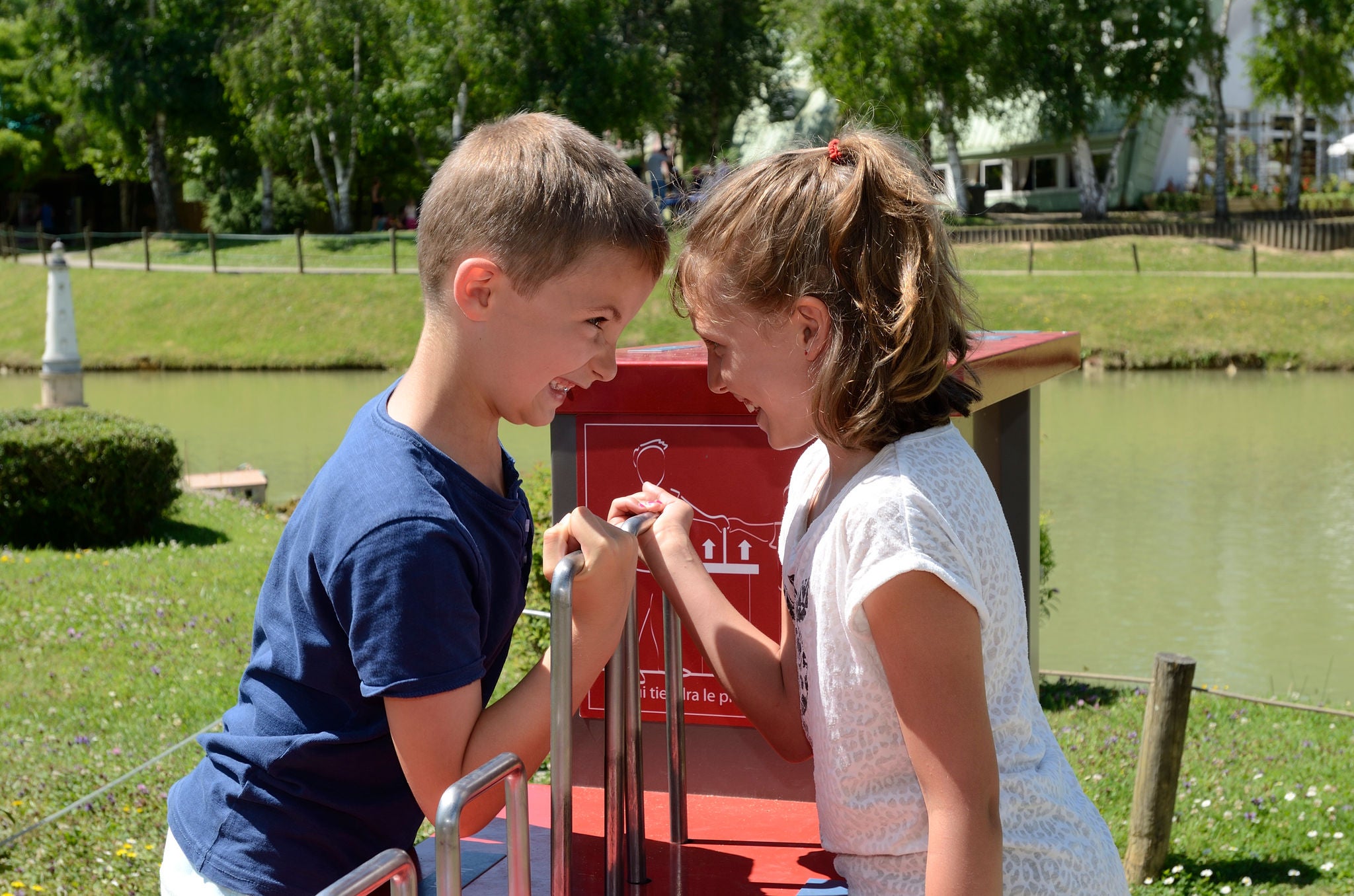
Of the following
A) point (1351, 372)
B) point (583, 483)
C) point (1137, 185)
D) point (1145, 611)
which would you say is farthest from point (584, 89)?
point (583, 483)

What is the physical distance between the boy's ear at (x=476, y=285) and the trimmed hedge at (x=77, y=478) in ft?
25.7

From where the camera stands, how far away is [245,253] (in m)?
29.5

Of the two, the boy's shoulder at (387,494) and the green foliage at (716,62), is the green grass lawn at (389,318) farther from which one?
the boy's shoulder at (387,494)

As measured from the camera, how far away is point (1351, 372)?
59.2 ft

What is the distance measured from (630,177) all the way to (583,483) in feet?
2.66

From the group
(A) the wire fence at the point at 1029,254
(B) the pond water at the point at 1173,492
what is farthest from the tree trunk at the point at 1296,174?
(B) the pond water at the point at 1173,492

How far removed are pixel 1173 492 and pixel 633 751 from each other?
9.75 meters

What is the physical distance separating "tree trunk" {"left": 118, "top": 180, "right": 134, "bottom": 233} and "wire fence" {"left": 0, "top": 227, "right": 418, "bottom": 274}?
28.2 feet

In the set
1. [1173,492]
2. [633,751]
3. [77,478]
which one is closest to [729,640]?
[633,751]

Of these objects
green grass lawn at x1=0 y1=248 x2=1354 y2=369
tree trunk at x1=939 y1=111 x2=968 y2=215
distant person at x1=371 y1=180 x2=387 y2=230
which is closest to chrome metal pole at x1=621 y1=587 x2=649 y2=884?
green grass lawn at x1=0 y1=248 x2=1354 y2=369

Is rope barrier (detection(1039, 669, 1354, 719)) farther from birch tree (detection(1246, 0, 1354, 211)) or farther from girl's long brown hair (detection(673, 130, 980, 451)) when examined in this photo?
birch tree (detection(1246, 0, 1354, 211))

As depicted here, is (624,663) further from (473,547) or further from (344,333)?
(344,333)

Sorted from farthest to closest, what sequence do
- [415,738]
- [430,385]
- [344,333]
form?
1. [344,333]
2. [430,385]
3. [415,738]

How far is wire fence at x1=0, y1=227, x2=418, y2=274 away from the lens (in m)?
27.3
